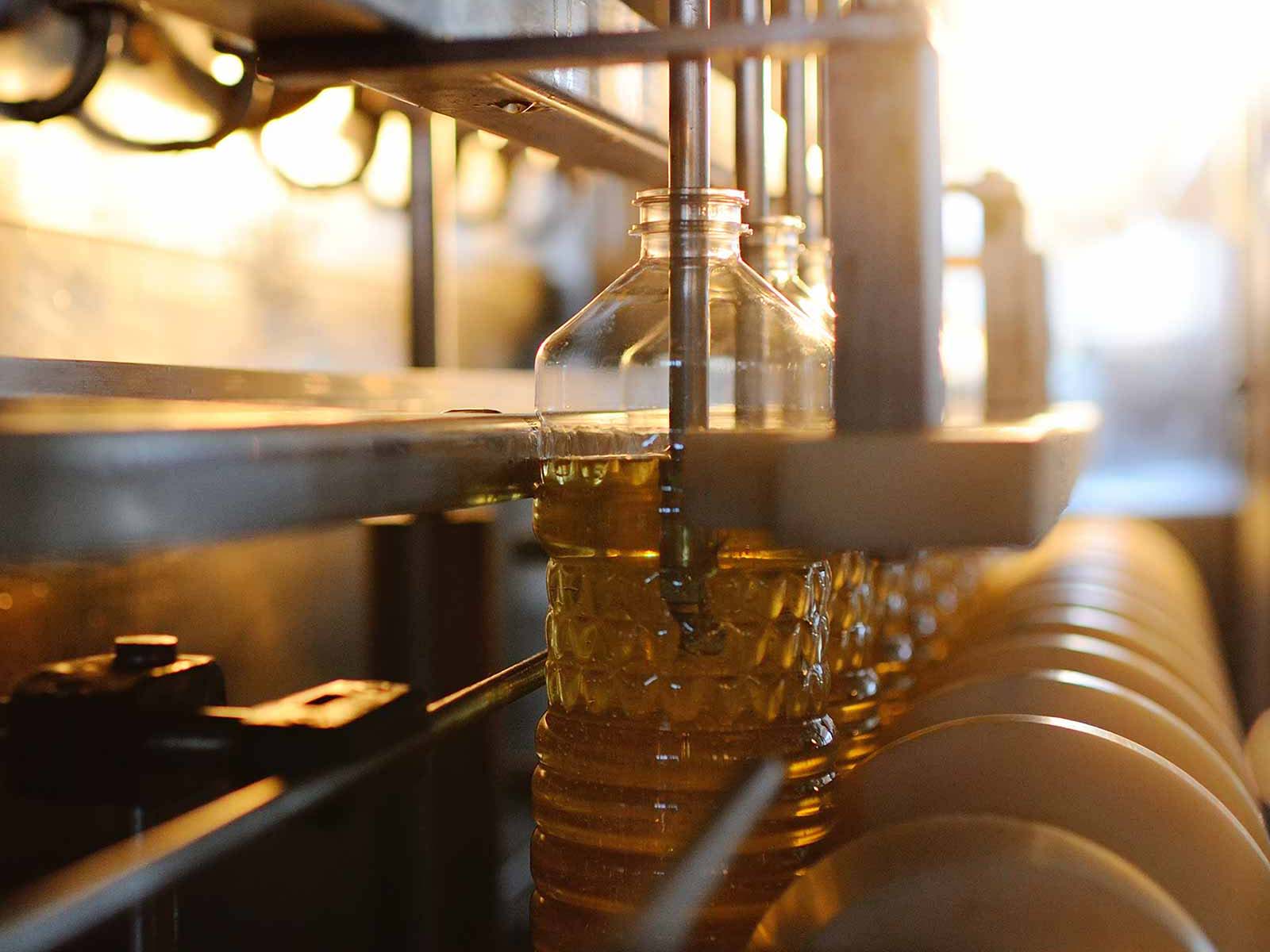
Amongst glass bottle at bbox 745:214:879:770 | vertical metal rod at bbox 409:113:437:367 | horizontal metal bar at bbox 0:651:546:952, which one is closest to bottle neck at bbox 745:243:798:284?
glass bottle at bbox 745:214:879:770

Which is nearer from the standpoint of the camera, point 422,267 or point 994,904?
point 994,904

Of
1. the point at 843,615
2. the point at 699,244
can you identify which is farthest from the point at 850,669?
the point at 699,244

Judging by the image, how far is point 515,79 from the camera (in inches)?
19.0

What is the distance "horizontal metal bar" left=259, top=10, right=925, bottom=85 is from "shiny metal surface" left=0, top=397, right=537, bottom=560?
151mm

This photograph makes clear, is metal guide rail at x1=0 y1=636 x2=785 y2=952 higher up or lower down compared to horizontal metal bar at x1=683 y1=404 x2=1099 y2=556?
lower down

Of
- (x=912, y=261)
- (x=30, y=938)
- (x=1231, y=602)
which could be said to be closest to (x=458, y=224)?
(x=912, y=261)

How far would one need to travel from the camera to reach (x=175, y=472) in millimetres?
249

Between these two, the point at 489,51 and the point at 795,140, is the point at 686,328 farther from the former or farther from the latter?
the point at 795,140

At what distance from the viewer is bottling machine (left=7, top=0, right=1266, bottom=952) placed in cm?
26

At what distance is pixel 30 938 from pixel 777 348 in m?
0.39

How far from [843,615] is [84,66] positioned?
0.65m

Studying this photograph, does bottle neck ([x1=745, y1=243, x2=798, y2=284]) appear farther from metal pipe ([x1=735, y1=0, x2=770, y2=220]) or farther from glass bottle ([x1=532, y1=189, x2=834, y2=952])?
glass bottle ([x1=532, y1=189, x2=834, y2=952])

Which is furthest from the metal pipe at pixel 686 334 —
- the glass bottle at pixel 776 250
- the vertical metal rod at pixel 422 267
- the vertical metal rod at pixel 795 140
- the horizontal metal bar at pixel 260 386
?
the vertical metal rod at pixel 422 267

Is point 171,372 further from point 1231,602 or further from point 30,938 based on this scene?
point 1231,602
